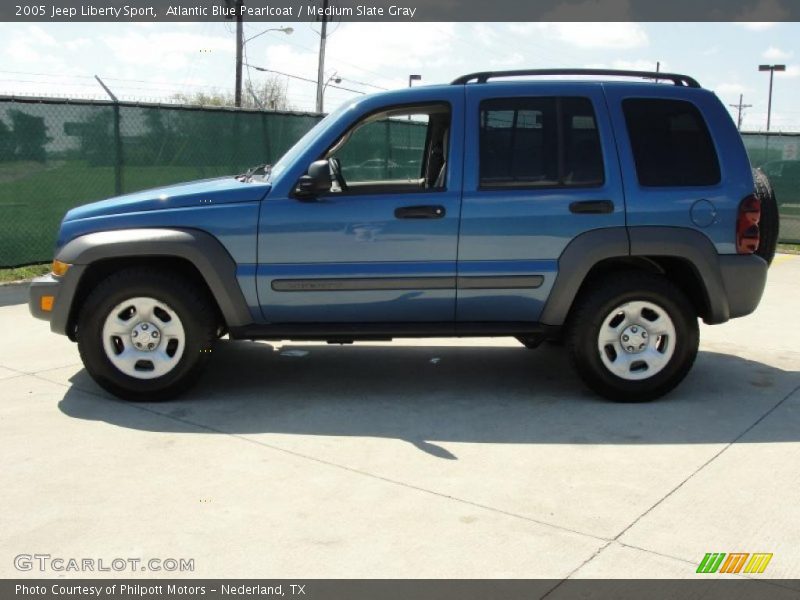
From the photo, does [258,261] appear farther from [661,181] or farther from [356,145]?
[356,145]

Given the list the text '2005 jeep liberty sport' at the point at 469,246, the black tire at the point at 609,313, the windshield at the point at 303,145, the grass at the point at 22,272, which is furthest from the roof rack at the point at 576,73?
the grass at the point at 22,272

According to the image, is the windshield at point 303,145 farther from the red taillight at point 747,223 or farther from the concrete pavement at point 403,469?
the red taillight at point 747,223

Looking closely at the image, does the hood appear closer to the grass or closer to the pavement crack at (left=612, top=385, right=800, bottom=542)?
the pavement crack at (left=612, top=385, right=800, bottom=542)

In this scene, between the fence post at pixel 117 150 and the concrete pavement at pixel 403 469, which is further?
the fence post at pixel 117 150

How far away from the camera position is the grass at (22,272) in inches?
381

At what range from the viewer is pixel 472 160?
5.25 metres

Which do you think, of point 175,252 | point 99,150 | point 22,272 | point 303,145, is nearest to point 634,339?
point 303,145

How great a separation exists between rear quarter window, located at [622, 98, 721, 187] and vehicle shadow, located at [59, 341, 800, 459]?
142 cm

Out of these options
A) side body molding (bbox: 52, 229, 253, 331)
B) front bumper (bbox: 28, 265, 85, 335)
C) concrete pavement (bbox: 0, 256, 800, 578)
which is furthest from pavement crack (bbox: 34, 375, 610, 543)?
side body molding (bbox: 52, 229, 253, 331)

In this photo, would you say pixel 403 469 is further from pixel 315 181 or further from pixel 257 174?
pixel 257 174

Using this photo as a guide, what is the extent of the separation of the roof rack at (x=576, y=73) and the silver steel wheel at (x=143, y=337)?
234 cm

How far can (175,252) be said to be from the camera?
5.12 m

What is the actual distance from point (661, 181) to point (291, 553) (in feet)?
10.7

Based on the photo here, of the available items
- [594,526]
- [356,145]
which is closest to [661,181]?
[594,526]
